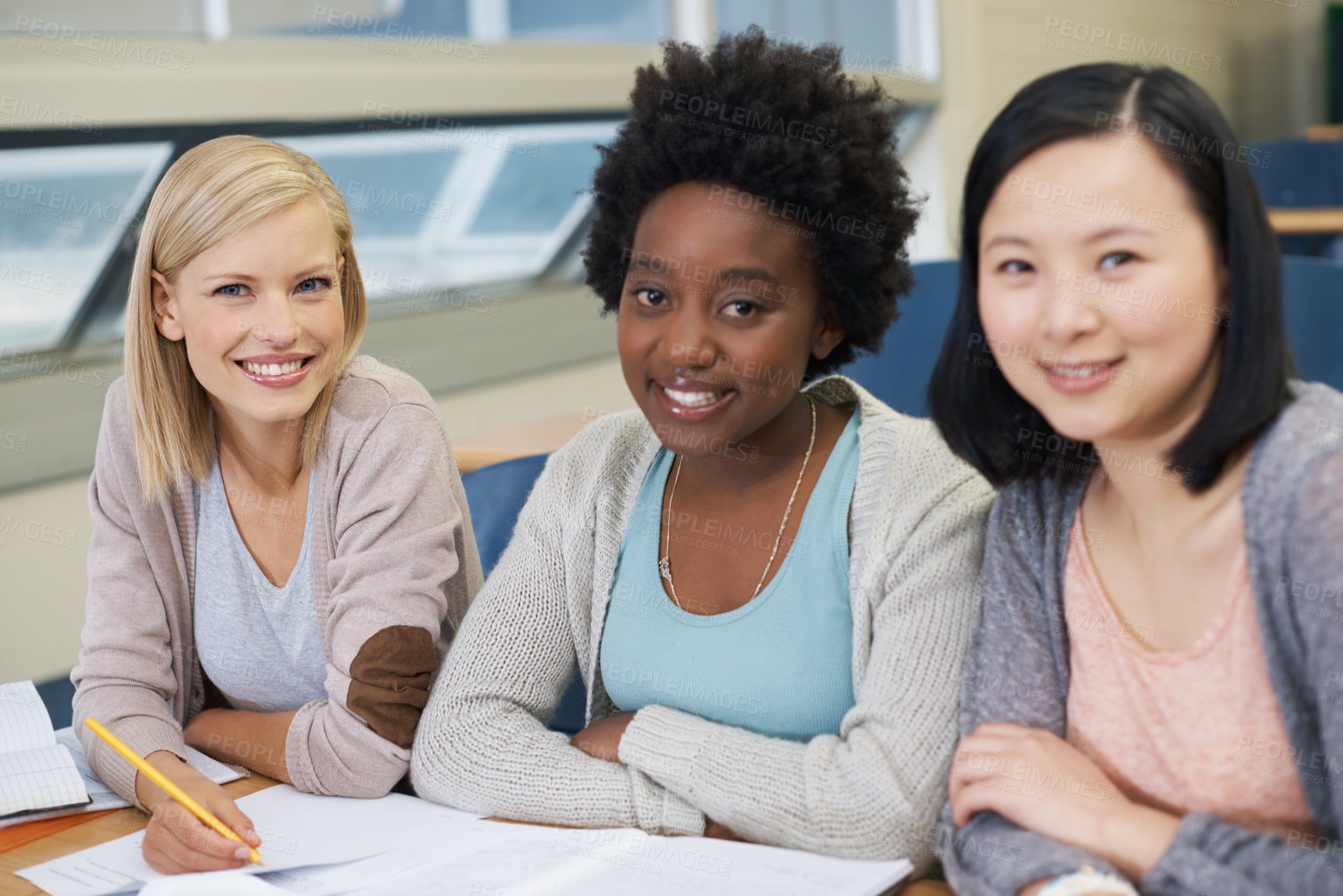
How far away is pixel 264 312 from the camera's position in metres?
1.41

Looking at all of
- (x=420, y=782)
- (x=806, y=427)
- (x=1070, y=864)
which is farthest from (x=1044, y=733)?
(x=420, y=782)

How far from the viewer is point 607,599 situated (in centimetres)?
138

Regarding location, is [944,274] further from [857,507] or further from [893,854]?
[893,854]

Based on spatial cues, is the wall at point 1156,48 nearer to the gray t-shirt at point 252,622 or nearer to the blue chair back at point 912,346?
the blue chair back at point 912,346

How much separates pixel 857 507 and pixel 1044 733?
1.06ft

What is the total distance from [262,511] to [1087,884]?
3.49ft

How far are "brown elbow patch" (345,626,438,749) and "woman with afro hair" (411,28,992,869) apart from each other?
3 cm

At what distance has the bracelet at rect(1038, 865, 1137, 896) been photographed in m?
0.90

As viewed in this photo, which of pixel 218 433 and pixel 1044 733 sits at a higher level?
pixel 218 433

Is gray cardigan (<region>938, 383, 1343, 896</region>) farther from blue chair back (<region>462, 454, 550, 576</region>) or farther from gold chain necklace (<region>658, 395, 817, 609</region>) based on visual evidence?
blue chair back (<region>462, 454, 550, 576</region>)

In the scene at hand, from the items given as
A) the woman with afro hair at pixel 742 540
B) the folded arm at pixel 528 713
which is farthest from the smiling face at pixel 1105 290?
the folded arm at pixel 528 713

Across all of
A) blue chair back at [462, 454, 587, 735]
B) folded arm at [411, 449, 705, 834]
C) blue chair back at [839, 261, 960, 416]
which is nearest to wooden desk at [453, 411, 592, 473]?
blue chair back at [462, 454, 587, 735]

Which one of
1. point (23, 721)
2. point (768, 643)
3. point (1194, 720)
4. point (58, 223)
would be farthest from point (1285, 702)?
point (58, 223)

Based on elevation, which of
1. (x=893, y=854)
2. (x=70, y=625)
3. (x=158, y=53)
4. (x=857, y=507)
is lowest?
(x=70, y=625)
